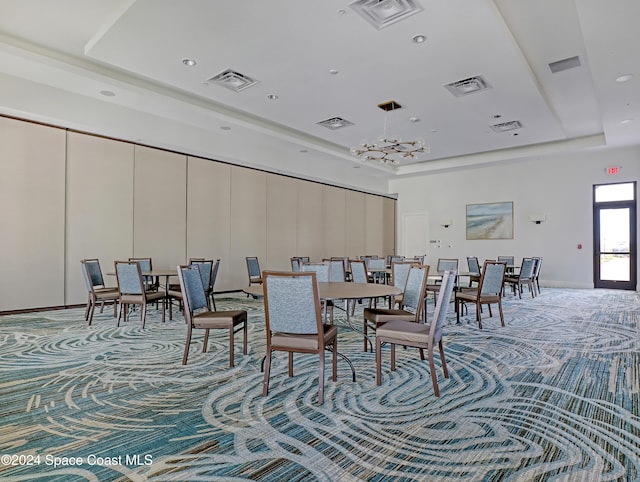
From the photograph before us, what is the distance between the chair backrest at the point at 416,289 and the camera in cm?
359

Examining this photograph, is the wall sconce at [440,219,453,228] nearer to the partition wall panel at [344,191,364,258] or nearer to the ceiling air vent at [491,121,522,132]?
the partition wall panel at [344,191,364,258]

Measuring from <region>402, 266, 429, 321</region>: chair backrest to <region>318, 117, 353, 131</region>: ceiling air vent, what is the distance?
531 cm

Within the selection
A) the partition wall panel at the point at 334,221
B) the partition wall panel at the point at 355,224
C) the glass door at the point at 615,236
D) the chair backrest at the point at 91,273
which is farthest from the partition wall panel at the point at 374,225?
the chair backrest at the point at 91,273

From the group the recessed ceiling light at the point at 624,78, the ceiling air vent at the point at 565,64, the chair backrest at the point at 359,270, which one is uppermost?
the ceiling air vent at the point at 565,64

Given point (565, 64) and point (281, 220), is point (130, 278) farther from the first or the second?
point (565, 64)

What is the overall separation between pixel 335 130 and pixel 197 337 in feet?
20.0

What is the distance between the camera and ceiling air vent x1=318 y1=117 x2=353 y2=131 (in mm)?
8343

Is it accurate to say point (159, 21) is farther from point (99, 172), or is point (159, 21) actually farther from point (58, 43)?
point (99, 172)

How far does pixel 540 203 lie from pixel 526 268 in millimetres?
4184

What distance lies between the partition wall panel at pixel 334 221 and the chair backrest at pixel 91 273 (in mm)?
7061

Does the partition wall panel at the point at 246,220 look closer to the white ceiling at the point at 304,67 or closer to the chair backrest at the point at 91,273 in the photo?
the white ceiling at the point at 304,67

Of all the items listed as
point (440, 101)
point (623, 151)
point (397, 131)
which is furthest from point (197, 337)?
point (623, 151)

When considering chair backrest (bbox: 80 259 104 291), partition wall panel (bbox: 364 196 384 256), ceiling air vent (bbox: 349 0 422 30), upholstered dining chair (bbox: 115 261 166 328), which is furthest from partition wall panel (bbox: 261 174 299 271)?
ceiling air vent (bbox: 349 0 422 30)

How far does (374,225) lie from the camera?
46.7 feet
